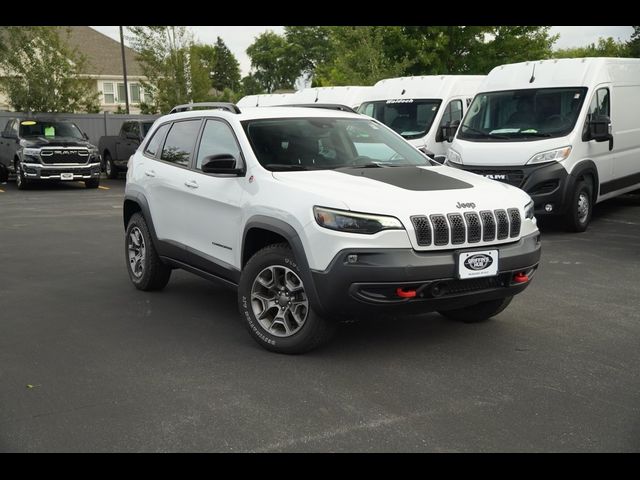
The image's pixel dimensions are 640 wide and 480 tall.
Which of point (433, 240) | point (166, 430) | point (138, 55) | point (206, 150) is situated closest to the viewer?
point (166, 430)

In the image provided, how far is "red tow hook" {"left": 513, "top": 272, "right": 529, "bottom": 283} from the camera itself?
5406 millimetres

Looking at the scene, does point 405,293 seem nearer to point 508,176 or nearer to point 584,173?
point 508,176

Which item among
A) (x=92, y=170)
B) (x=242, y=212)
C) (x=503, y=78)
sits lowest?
(x=92, y=170)

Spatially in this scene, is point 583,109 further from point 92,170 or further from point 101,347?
point 92,170

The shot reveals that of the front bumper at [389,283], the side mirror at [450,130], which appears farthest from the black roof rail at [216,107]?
the side mirror at [450,130]

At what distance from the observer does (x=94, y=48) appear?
55219 mm

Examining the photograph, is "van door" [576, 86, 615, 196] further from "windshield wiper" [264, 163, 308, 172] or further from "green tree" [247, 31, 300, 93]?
"green tree" [247, 31, 300, 93]

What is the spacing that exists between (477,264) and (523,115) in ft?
23.9

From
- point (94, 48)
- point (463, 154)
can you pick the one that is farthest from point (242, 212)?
point (94, 48)

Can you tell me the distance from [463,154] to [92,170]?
12.2 metres

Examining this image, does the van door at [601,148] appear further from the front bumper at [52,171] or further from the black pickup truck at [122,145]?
the black pickup truck at [122,145]

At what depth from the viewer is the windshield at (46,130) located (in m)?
21.0

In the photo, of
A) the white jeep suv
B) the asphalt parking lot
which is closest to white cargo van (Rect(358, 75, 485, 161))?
the asphalt parking lot
